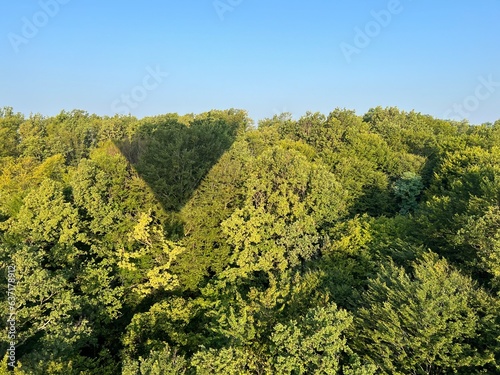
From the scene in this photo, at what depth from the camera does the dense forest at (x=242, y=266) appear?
15.0 meters

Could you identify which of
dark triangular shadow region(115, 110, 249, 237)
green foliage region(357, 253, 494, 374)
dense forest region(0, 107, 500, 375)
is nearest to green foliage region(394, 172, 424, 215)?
dense forest region(0, 107, 500, 375)

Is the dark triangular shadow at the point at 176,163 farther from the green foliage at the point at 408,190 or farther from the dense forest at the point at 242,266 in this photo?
the green foliage at the point at 408,190

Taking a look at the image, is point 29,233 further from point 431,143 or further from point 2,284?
point 431,143

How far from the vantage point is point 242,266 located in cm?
2561

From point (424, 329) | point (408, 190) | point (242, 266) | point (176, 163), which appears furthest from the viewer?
point (408, 190)

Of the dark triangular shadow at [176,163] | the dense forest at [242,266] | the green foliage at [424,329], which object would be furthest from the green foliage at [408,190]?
the green foliage at [424,329]

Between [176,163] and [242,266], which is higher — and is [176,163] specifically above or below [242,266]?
above

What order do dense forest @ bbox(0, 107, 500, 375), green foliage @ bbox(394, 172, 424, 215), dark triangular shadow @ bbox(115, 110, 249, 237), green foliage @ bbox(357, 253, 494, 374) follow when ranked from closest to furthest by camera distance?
green foliage @ bbox(357, 253, 494, 374) → dense forest @ bbox(0, 107, 500, 375) → dark triangular shadow @ bbox(115, 110, 249, 237) → green foliage @ bbox(394, 172, 424, 215)

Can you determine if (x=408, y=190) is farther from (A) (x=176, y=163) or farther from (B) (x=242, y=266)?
(A) (x=176, y=163)

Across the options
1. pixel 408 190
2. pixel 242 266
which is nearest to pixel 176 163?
pixel 242 266

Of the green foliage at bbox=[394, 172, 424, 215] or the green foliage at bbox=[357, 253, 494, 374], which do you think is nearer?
the green foliage at bbox=[357, 253, 494, 374]

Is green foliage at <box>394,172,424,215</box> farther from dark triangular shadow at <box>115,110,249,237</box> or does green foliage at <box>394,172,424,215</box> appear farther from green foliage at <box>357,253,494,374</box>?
green foliage at <box>357,253,494,374</box>

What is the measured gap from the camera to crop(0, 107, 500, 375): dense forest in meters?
15.0

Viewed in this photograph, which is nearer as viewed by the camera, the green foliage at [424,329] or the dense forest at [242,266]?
the green foliage at [424,329]
